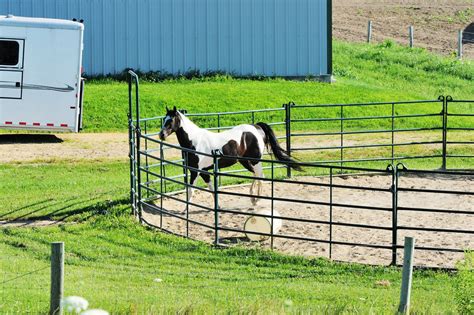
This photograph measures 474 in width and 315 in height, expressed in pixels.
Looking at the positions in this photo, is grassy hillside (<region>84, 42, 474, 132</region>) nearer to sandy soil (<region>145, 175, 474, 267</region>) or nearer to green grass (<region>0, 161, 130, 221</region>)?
green grass (<region>0, 161, 130, 221</region>)

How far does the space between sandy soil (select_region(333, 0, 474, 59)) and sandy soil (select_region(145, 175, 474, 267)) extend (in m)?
23.8

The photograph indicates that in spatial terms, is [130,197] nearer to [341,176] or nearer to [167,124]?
[167,124]

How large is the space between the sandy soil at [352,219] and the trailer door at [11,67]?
7.22 meters

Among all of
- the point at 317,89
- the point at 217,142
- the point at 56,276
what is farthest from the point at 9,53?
the point at 56,276

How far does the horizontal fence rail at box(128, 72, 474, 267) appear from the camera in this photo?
557 inches

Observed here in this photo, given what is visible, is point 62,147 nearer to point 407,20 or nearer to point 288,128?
point 288,128

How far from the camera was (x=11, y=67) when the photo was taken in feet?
79.9

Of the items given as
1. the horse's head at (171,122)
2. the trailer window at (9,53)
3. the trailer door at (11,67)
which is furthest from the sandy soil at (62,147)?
the horse's head at (171,122)

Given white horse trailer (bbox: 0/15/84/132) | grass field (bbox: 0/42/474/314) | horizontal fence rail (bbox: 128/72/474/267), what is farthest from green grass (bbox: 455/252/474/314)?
white horse trailer (bbox: 0/15/84/132)

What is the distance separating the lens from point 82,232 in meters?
Answer: 15.3

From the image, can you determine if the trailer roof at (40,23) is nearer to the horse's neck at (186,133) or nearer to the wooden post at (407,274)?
the horse's neck at (186,133)

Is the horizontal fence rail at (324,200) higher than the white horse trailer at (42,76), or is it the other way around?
the white horse trailer at (42,76)

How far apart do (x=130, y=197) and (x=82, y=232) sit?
82.9 inches

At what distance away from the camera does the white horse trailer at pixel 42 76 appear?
24375 mm
